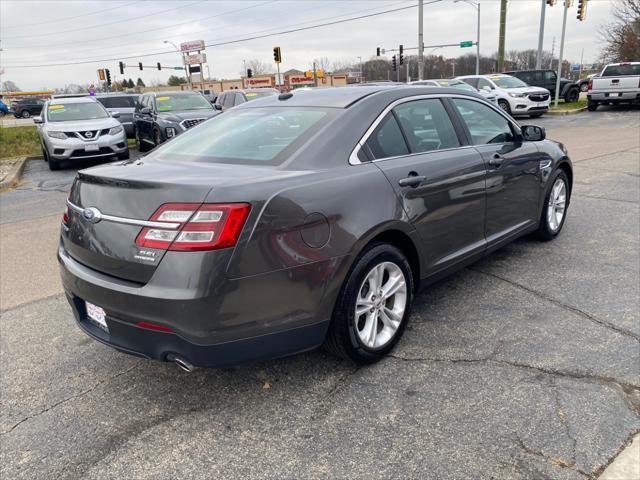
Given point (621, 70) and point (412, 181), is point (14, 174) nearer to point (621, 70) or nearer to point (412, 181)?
point (412, 181)

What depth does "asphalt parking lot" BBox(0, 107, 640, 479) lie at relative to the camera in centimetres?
233

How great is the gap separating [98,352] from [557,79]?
25.0 meters

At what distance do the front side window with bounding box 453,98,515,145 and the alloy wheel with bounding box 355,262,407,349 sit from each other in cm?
148

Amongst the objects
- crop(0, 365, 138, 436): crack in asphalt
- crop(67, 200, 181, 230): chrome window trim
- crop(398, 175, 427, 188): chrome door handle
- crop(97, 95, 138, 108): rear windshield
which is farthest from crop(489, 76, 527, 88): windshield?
crop(67, 200, 181, 230): chrome window trim

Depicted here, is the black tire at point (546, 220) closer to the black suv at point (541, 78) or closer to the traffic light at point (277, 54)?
the black suv at point (541, 78)

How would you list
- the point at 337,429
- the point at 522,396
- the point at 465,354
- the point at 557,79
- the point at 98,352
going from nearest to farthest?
the point at 337,429 → the point at 522,396 → the point at 465,354 → the point at 98,352 → the point at 557,79

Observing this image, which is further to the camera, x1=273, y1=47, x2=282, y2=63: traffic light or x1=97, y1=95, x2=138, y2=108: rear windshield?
x1=273, y1=47, x2=282, y2=63: traffic light

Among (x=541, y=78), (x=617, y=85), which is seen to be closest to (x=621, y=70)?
(x=617, y=85)

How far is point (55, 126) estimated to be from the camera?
38.7 ft

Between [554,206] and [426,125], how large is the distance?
7.70ft

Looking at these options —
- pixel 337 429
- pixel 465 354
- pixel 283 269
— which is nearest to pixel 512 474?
pixel 337 429

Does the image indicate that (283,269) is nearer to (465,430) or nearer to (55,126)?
(465,430)

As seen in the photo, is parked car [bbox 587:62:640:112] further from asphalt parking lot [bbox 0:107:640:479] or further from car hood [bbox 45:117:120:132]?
asphalt parking lot [bbox 0:107:640:479]

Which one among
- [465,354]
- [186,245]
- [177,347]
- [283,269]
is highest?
[186,245]
